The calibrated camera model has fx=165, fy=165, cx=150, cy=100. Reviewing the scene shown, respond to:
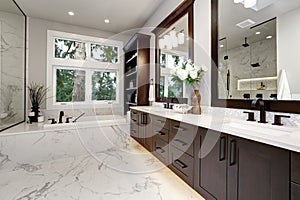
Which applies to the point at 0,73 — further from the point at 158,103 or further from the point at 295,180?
the point at 295,180

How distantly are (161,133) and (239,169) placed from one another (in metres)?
1.07

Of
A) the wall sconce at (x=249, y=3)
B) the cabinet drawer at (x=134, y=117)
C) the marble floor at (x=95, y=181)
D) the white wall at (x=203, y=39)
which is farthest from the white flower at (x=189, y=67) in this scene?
the marble floor at (x=95, y=181)

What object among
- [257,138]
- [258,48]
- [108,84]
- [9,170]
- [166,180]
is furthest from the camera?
[108,84]

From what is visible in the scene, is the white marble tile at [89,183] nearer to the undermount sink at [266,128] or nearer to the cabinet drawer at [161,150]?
the cabinet drawer at [161,150]

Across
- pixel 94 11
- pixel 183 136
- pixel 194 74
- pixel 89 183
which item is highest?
pixel 94 11

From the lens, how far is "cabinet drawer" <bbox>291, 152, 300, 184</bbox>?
0.80 metres

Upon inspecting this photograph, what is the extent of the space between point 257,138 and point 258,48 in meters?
1.01

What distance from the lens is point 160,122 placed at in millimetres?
2078

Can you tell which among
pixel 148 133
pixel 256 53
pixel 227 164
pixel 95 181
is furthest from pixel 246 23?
pixel 95 181

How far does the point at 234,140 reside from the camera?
1.12 m

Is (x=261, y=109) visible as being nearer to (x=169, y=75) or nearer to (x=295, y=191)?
(x=295, y=191)

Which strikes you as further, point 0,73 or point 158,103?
point 158,103

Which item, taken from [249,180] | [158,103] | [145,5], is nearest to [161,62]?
[158,103]

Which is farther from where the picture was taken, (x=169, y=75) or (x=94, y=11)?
(x=94, y=11)
